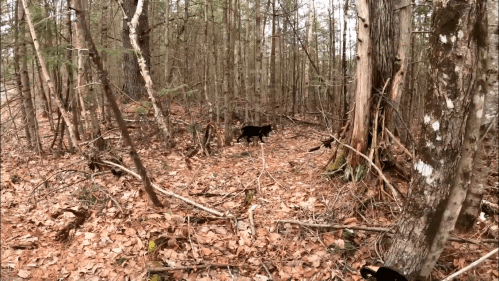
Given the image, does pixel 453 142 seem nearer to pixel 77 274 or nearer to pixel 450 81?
pixel 450 81

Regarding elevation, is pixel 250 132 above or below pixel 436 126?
below

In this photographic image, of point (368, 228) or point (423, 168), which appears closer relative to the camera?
point (423, 168)

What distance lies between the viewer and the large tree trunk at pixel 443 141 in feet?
8.88

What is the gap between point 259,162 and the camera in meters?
7.74

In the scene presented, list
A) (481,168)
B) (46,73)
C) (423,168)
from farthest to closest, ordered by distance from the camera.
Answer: (46,73)
(481,168)
(423,168)

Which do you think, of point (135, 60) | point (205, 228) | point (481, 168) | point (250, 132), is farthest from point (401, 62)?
point (135, 60)

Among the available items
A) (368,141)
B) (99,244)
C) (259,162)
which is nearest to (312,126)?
(259,162)

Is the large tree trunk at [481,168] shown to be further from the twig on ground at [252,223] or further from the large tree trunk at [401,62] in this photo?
the twig on ground at [252,223]

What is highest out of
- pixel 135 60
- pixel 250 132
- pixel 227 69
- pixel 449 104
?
pixel 135 60

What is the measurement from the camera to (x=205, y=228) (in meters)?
4.85

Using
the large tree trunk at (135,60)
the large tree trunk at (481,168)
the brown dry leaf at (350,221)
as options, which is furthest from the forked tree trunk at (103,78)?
the large tree trunk at (135,60)

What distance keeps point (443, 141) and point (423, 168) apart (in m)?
0.33

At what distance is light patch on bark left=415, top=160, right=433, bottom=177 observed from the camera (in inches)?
118

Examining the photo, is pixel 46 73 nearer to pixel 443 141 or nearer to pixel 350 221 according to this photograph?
pixel 350 221
